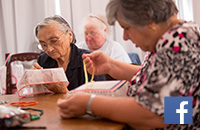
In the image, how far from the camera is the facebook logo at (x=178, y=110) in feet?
3.00

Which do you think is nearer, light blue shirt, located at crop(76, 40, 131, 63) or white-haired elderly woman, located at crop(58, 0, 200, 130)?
white-haired elderly woman, located at crop(58, 0, 200, 130)

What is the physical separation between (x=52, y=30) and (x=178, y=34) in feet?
4.46

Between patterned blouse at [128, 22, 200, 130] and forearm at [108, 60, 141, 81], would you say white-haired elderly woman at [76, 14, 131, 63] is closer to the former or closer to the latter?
forearm at [108, 60, 141, 81]

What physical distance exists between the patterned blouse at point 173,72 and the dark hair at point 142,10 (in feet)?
0.25

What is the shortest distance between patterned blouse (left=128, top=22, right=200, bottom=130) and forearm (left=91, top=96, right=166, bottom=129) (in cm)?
3

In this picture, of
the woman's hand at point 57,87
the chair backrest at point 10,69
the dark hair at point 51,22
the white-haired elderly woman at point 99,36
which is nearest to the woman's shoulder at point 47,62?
the dark hair at point 51,22

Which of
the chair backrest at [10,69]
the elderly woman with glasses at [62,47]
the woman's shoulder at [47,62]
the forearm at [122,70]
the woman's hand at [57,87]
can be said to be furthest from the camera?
the chair backrest at [10,69]

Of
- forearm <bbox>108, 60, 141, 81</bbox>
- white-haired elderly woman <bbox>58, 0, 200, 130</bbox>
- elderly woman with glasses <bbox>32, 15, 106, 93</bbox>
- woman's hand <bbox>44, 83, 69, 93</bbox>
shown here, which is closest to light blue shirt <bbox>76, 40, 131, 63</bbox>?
elderly woman with glasses <bbox>32, 15, 106, 93</bbox>

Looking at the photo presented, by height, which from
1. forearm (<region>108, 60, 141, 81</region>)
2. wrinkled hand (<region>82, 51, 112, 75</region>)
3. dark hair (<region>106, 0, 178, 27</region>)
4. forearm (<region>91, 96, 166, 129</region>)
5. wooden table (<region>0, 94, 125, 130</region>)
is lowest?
wooden table (<region>0, 94, 125, 130</region>)

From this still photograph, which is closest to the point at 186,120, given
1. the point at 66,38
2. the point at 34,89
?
the point at 34,89

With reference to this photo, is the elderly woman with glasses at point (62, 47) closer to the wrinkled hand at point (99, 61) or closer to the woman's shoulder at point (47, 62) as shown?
the woman's shoulder at point (47, 62)

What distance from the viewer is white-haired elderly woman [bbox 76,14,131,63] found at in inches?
127

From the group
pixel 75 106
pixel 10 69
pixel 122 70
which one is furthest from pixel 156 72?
pixel 10 69

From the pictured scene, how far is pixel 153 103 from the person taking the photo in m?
0.88
